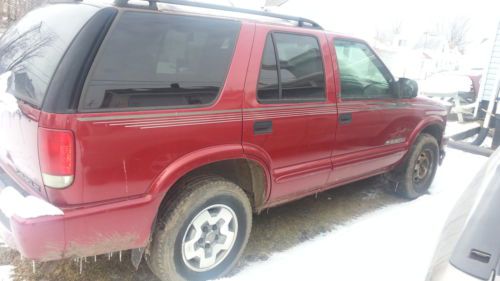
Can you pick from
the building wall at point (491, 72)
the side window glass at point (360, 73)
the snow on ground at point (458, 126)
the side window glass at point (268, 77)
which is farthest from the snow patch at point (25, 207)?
the building wall at point (491, 72)

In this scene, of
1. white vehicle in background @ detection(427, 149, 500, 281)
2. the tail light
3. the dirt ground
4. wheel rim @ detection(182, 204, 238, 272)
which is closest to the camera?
white vehicle in background @ detection(427, 149, 500, 281)

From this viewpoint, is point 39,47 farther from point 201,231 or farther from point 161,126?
point 201,231

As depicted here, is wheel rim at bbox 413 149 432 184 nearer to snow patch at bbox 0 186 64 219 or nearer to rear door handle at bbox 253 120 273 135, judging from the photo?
rear door handle at bbox 253 120 273 135

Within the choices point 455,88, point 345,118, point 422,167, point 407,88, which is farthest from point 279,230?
point 455,88

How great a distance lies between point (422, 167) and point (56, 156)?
4.33 metres

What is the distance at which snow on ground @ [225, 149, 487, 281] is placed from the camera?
3.16m

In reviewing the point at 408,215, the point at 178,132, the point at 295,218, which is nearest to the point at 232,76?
the point at 178,132

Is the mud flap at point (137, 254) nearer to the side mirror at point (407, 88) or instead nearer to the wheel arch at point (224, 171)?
the wheel arch at point (224, 171)

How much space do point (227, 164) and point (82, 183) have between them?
1129mm

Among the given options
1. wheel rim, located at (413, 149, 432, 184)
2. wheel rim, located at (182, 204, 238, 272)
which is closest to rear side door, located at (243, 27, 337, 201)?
wheel rim, located at (182, 204, 238, 272)

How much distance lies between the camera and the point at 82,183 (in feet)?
7.27

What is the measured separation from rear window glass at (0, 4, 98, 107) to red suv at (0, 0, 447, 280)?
1cm

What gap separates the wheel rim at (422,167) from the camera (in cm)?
499

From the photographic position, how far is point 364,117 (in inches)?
155
